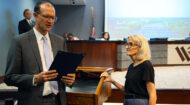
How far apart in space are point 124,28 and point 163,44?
228 cm

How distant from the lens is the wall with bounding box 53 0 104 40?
28.9 ft

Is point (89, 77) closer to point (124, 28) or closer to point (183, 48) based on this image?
point (183, 48)

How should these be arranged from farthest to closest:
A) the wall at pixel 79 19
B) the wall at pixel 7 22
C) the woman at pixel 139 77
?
the wall at pixel 79 19
the wall at pixel 7 22
the woman at pixel 139 77

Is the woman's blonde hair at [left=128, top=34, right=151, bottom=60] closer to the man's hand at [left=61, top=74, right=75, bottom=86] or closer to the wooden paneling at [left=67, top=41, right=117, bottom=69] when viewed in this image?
the man's hand at [left=61, top=74, right=75, bottom=86]

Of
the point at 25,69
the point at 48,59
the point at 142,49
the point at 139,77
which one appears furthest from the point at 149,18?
the point at 25,69

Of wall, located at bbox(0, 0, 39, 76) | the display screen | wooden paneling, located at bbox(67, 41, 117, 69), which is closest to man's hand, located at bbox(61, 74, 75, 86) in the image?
wall, located at bbox(0, 0, 39, 76)

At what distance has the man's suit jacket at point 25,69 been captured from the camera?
1.16m

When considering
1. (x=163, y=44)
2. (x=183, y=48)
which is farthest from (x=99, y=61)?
(x=183, y=48)

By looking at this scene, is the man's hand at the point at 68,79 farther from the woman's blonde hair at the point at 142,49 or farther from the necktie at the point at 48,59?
the woman's blonde hair at the point at 142,49

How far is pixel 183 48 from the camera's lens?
6758mm

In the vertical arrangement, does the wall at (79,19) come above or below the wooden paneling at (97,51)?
above

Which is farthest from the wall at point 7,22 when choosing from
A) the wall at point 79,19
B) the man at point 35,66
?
the wall at point 79,19

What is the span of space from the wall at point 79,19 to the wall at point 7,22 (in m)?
3.62

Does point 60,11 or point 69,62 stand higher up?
point 60,11
